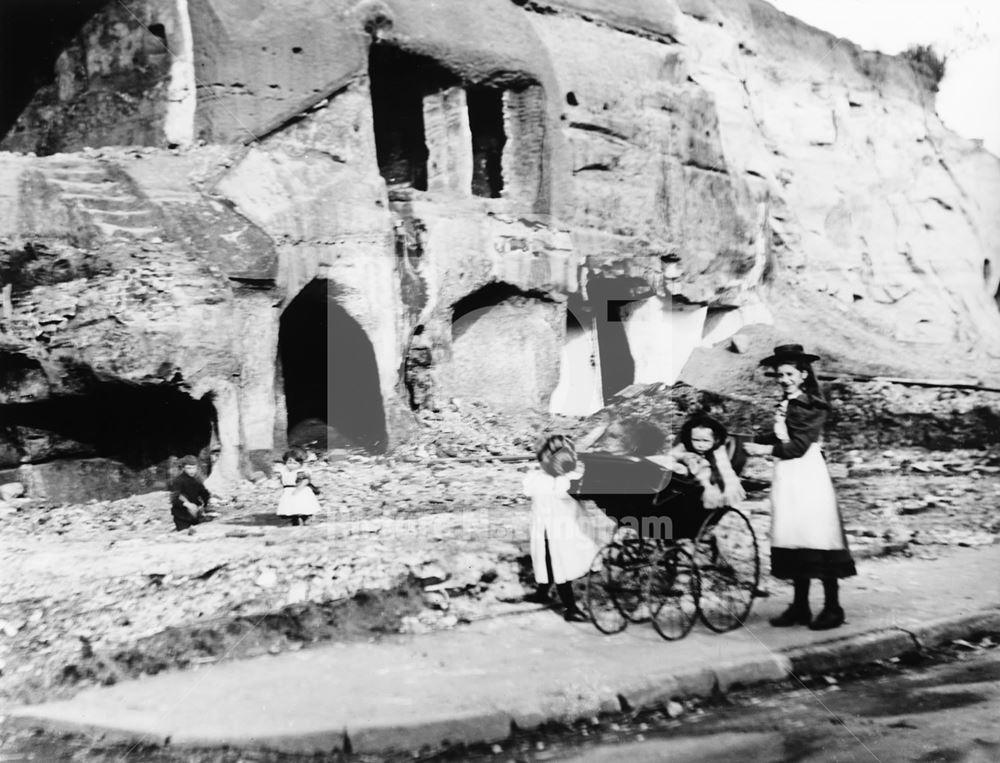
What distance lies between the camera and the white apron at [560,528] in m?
5.77

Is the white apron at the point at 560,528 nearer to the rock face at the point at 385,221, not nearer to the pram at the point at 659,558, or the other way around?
the pram at the point at 659,558

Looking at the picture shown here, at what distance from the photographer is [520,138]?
39.4ft

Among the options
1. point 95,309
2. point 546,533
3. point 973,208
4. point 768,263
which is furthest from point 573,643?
point 973,208

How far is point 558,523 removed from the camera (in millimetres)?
5781

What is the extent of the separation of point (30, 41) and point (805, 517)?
9.12 m

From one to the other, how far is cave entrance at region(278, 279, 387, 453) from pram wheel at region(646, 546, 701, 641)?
4.40 m

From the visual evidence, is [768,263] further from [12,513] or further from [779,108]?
[12,513]

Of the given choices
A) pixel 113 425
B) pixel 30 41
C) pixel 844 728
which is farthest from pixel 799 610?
pixel 30 41

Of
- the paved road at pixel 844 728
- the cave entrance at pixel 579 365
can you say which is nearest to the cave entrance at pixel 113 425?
the cave entrance at pixel 579 365

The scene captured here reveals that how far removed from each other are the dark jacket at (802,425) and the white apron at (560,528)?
Result: 125 centimetres

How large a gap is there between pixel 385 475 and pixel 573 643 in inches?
144

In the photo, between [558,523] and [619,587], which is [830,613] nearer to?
[619,587]

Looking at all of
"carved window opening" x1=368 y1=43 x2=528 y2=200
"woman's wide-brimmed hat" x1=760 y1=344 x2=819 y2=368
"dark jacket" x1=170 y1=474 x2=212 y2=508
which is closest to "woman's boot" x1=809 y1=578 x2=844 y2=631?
"woman's wide-brimmed hat" x1=760 y1=344 x2=819 y2=368

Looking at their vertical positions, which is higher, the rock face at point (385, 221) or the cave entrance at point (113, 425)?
the rock face at point (385, 221)
